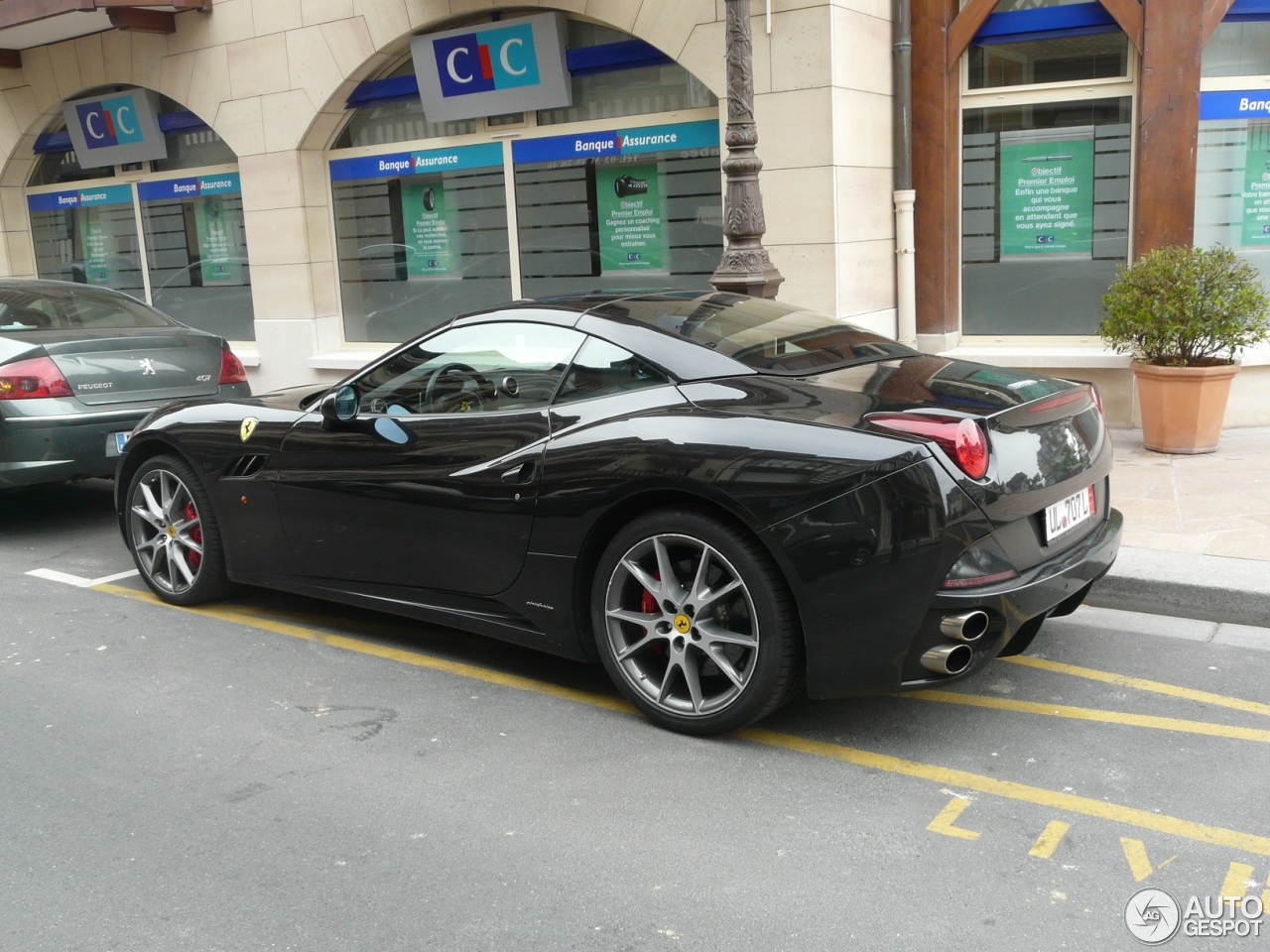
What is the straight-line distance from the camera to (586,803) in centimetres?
379

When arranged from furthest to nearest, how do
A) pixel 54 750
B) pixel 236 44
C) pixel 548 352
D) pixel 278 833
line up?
pixel 236 44
pixel 548 352
pixel 54 750
pixel 278 833

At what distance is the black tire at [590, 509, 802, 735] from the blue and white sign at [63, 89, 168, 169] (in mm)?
11851

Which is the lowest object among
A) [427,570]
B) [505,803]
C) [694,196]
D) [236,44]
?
[505,803]

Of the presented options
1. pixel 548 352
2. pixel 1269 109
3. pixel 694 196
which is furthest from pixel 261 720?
pixel 1269 109

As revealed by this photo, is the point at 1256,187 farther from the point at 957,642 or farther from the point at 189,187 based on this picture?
the point at 189,187

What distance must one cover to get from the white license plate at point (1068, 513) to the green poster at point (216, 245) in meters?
11.4

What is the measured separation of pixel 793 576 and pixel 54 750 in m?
2.65

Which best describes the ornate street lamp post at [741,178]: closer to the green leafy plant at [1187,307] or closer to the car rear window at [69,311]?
the green leafy plant at [1187,307]

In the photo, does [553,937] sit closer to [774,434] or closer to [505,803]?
[505,803]

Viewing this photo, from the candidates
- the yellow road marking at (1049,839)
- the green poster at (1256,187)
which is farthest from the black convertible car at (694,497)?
the green poster at (1256,187)

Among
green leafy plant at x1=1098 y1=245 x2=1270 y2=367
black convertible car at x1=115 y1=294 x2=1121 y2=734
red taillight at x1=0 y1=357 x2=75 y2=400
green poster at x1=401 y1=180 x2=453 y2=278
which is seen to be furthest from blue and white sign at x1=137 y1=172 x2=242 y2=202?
green leafy plant at x1=1098 y1=245 x2=1270 y2=367

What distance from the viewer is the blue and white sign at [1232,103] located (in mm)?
9172

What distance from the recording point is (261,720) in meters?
4.55

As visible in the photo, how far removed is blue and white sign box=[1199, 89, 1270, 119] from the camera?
917 centimetres
